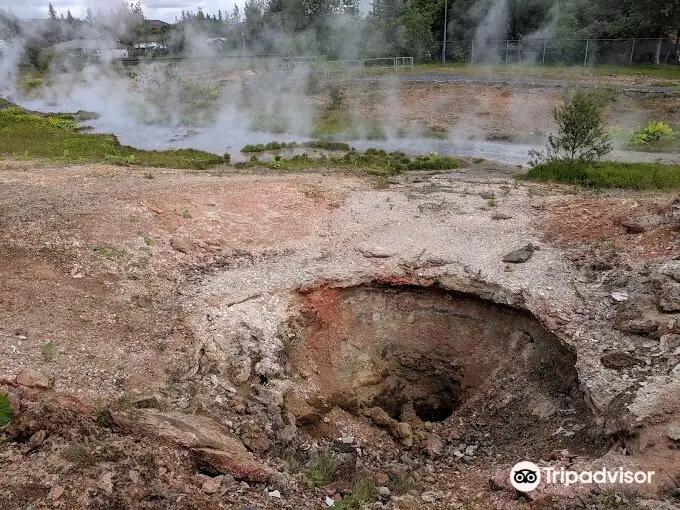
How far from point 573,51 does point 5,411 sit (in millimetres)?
32041

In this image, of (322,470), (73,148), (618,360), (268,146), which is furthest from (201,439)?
(268,146)

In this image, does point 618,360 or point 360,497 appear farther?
point 618,360

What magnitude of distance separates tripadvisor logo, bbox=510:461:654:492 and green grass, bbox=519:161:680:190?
984cm

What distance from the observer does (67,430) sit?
520cm

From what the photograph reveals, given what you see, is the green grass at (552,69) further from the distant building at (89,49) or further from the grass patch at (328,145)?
the distant building at (89,49)

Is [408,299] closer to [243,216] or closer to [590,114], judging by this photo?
[243,216]

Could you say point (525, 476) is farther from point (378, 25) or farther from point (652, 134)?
point (378, 25)

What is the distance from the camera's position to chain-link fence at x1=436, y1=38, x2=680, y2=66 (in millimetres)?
29188

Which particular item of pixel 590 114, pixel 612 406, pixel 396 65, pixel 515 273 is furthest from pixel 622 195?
pixel 396 65

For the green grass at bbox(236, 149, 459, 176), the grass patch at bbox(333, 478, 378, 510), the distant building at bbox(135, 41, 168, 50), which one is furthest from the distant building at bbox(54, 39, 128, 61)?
the grass patch at bbox(333, 478, 378, 510)

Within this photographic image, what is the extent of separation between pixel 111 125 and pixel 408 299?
2232 centimetres

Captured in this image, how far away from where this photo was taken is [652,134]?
776 inches

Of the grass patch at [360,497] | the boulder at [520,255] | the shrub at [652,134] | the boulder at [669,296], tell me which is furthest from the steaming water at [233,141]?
the grass patch at [360,497]

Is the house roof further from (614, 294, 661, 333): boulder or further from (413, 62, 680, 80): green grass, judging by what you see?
(614, 294, 661, 333): boulder
